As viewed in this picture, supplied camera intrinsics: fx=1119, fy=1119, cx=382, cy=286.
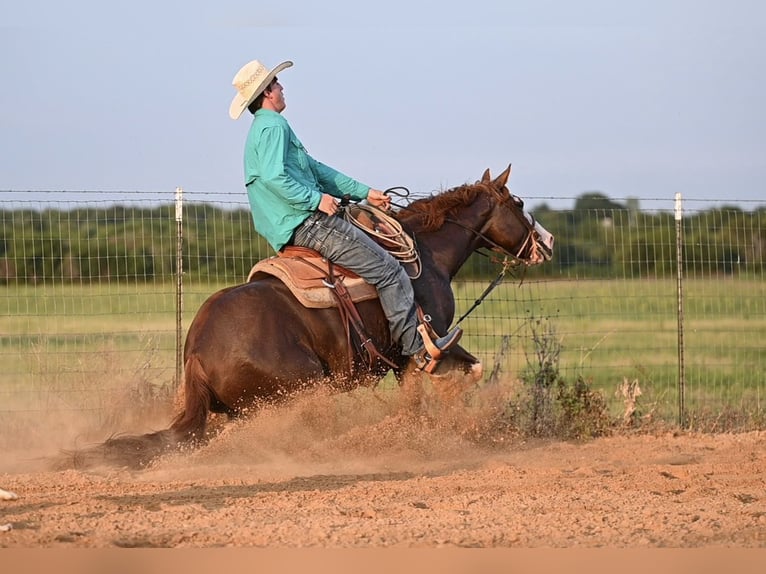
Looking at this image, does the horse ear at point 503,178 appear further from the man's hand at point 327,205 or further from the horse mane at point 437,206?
the man's hand at point 327,205

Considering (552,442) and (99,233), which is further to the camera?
(99,233)

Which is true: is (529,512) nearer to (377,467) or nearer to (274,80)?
(377,467)

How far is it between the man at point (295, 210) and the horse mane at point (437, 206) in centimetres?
95

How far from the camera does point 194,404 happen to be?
7.88 metres

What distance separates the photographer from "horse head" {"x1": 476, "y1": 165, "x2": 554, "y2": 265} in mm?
9766

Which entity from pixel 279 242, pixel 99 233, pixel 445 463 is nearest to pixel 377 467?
pixel 445 463

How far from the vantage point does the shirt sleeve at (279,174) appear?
8250mm

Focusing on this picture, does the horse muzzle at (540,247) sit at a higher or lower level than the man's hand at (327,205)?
lower

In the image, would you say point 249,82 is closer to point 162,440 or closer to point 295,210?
point 295,210

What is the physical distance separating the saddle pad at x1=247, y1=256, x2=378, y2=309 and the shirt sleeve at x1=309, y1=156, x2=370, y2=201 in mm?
1070

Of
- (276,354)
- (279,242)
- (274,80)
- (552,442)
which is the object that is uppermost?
(274,80)

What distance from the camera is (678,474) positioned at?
776 cm

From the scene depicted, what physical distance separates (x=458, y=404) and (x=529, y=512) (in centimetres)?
310

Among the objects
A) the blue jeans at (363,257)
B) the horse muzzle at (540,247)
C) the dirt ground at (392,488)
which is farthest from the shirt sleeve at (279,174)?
the horse muzzle at (540,247)
